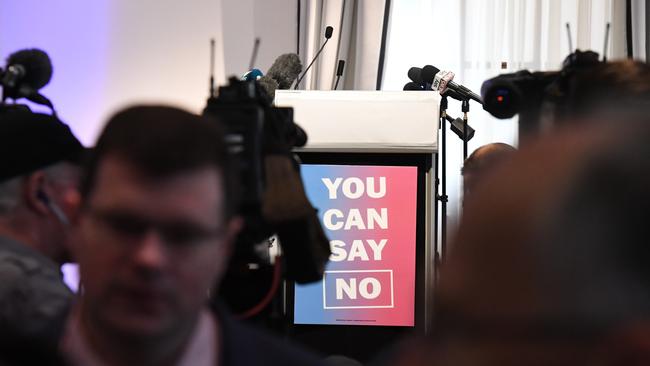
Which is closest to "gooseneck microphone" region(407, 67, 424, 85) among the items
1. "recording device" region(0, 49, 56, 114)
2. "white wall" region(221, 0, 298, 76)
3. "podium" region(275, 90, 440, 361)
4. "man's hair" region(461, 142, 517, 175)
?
"podium" region(275, 90, 440, 361)

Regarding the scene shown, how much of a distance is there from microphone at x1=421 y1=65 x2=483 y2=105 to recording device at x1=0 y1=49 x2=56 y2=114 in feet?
7.44

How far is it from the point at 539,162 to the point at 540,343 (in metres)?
0.06

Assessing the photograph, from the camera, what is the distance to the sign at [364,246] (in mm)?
3428

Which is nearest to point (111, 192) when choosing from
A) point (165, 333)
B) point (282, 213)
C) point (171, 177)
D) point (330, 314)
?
point (171, 177)

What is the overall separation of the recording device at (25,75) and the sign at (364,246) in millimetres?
1498

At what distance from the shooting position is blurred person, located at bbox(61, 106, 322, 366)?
1.04 meters

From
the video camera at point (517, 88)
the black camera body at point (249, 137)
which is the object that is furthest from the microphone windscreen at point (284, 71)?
the video camera at point (517, 88)

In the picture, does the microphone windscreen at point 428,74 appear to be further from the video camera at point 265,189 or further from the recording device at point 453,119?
the video camera at point 265,189

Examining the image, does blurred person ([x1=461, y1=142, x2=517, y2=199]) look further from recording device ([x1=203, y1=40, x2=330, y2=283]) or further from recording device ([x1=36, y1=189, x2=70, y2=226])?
recording device ([x1=36, y1=189, x2=70, y2=226])

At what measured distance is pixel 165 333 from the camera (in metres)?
1.05

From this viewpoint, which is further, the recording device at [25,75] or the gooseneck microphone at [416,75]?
the gooseneck microphone at [416,75]

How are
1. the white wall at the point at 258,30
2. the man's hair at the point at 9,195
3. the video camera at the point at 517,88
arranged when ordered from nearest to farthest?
the video camera at the point at 517,88, the man's hair at the point at 9,195, the white wall at the point at 258,30

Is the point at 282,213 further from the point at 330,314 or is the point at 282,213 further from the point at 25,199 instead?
the point at 330,314

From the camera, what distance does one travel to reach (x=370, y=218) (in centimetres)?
348
